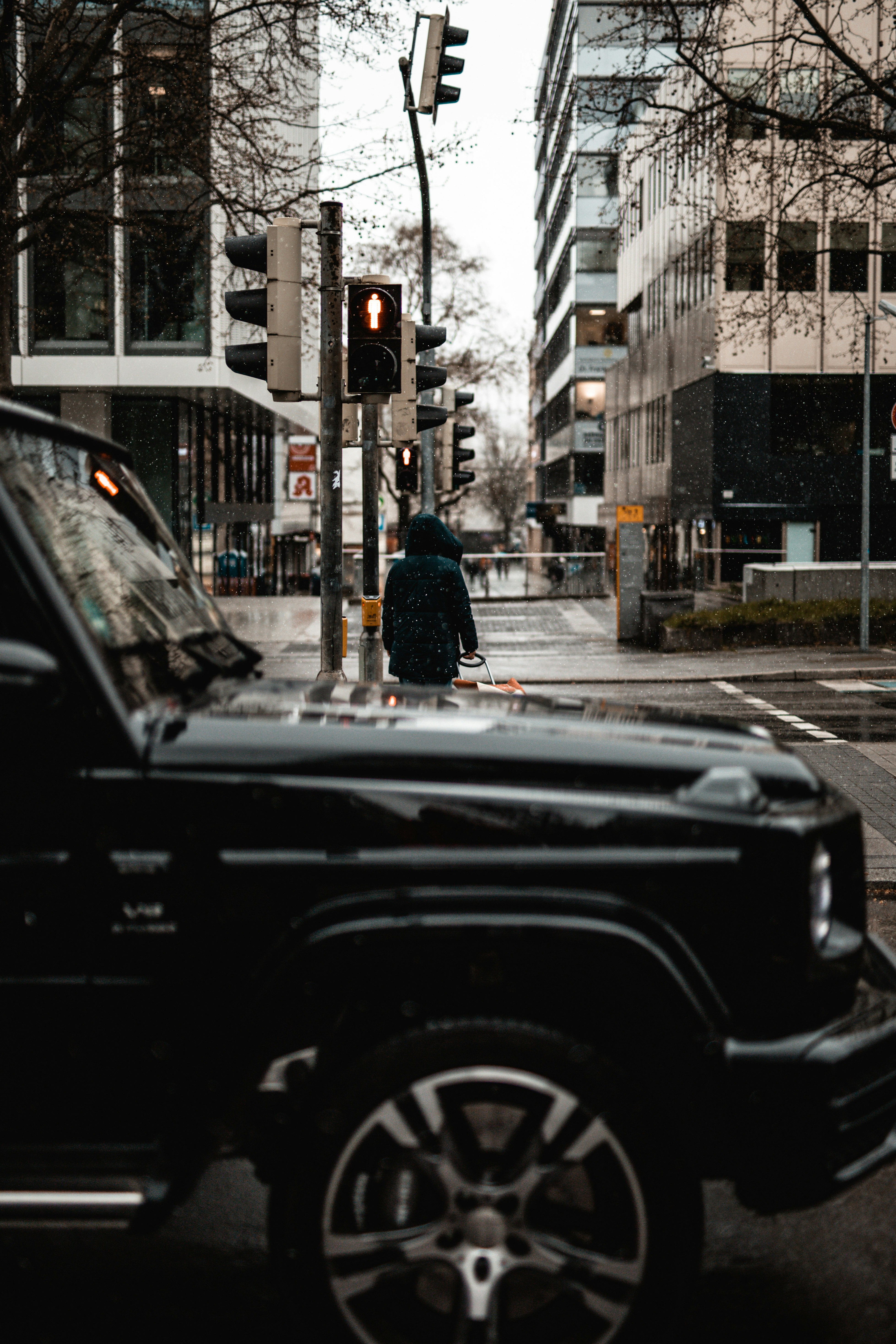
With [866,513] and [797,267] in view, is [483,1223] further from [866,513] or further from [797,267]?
[866,513]

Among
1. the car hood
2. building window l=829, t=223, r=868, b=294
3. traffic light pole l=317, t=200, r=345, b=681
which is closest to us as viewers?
the car hood

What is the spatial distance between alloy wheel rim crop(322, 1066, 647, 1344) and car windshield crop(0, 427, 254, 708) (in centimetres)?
99

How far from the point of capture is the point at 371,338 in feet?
33.1

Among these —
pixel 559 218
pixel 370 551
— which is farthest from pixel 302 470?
pixel 559 218

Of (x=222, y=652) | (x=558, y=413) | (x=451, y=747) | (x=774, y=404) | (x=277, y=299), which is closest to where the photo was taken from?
(x=451, y=747)

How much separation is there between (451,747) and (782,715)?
12.7 metres

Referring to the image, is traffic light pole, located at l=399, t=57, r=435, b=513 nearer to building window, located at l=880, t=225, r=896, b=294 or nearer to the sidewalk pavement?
the sidewalk pavement

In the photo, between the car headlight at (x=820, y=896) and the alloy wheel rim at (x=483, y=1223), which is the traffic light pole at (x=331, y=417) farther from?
the alloy wheel rim at (x=483, y=1223)

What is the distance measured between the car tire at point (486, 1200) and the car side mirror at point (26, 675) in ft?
2.92

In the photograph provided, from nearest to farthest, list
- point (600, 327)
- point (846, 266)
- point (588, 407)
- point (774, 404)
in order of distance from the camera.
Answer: point (846, 266), point (774, 404), point (600, 327), point (588, 407)

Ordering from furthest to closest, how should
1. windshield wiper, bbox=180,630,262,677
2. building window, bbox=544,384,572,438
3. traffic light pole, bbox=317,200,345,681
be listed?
building window, bbox=544,384,572,438
traffic light pole, bbox=317,200,345,681
windshield wiper, bbox=180,630,262,677

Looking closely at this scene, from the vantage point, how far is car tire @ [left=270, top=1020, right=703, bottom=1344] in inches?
99.2

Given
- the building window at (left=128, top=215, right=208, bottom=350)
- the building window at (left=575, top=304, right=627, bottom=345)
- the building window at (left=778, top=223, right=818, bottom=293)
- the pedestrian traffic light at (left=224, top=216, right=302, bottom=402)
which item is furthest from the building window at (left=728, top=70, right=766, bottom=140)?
the building window at (left=575, top=304, right=627, bottom=345)

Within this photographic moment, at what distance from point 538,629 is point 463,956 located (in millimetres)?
25847
